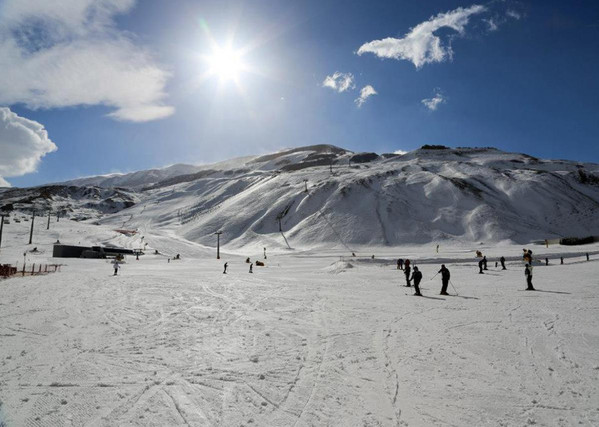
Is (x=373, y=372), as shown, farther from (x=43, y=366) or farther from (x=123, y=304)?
(x=123, y=304)

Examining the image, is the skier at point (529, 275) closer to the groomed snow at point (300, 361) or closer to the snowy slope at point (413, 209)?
the groomed snow at point (300, 361)

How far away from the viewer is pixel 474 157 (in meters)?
138

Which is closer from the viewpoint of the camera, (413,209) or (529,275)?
(529,275)

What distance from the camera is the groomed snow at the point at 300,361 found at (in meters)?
5.82

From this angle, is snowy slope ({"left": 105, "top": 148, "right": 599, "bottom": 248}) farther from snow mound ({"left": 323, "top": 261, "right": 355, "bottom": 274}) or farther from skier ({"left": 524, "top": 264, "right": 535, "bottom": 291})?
skier ({"left": 524, "top": 264, "right": 535, "bottom": 291})

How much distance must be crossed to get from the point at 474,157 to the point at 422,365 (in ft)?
492

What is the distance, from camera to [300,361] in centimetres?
825

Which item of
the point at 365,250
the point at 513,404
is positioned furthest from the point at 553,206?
the point at 513,404

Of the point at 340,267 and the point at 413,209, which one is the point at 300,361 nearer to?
the point at 340,267

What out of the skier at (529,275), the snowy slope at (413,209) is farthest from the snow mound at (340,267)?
the snowy slope at (413,209)

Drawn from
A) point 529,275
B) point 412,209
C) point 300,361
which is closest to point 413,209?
point 412,209

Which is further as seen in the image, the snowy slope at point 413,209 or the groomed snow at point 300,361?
the snowy slope at point 413,209

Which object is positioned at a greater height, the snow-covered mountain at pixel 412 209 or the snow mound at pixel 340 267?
the snow-covered mountain at pixel 412 209

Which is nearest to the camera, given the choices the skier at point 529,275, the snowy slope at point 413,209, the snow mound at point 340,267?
the skier at point 529,275
